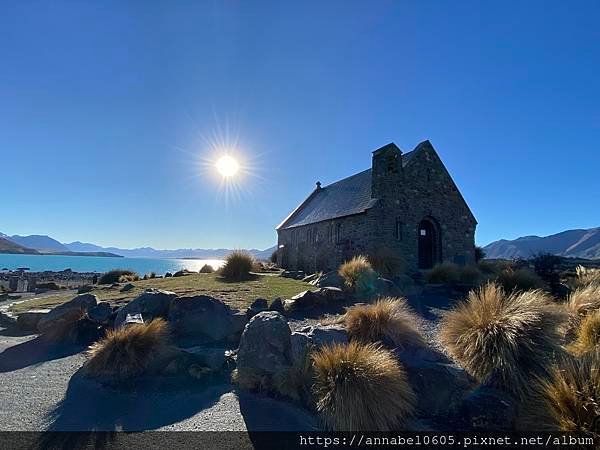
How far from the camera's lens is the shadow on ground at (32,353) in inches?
340

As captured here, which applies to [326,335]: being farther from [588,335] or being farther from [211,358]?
[588,335]

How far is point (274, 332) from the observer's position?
730 cm

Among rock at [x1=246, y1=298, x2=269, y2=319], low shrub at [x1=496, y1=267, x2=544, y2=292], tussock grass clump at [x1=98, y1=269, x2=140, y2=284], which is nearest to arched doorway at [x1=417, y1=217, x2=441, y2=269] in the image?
low shrub at [x1=496, y1=267, x2=544, y2=292]

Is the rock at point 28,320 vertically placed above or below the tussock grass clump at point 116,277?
below

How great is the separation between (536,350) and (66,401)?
857 cm

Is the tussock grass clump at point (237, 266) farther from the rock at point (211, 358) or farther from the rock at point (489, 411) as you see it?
the rock at point (489, 411)

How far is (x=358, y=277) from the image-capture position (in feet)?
46.2

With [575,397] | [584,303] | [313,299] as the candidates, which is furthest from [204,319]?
[584,303]

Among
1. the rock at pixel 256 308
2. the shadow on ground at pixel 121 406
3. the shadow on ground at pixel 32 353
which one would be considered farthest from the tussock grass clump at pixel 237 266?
the shadow on ground at pixel 121 406

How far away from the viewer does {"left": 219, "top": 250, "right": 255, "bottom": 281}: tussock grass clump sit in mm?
23531

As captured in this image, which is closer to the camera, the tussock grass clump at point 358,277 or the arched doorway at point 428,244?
the tussock grass clump at point 358,277

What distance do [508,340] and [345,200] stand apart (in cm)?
2103

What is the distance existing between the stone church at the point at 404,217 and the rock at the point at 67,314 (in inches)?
573

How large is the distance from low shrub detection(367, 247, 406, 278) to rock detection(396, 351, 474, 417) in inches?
421
